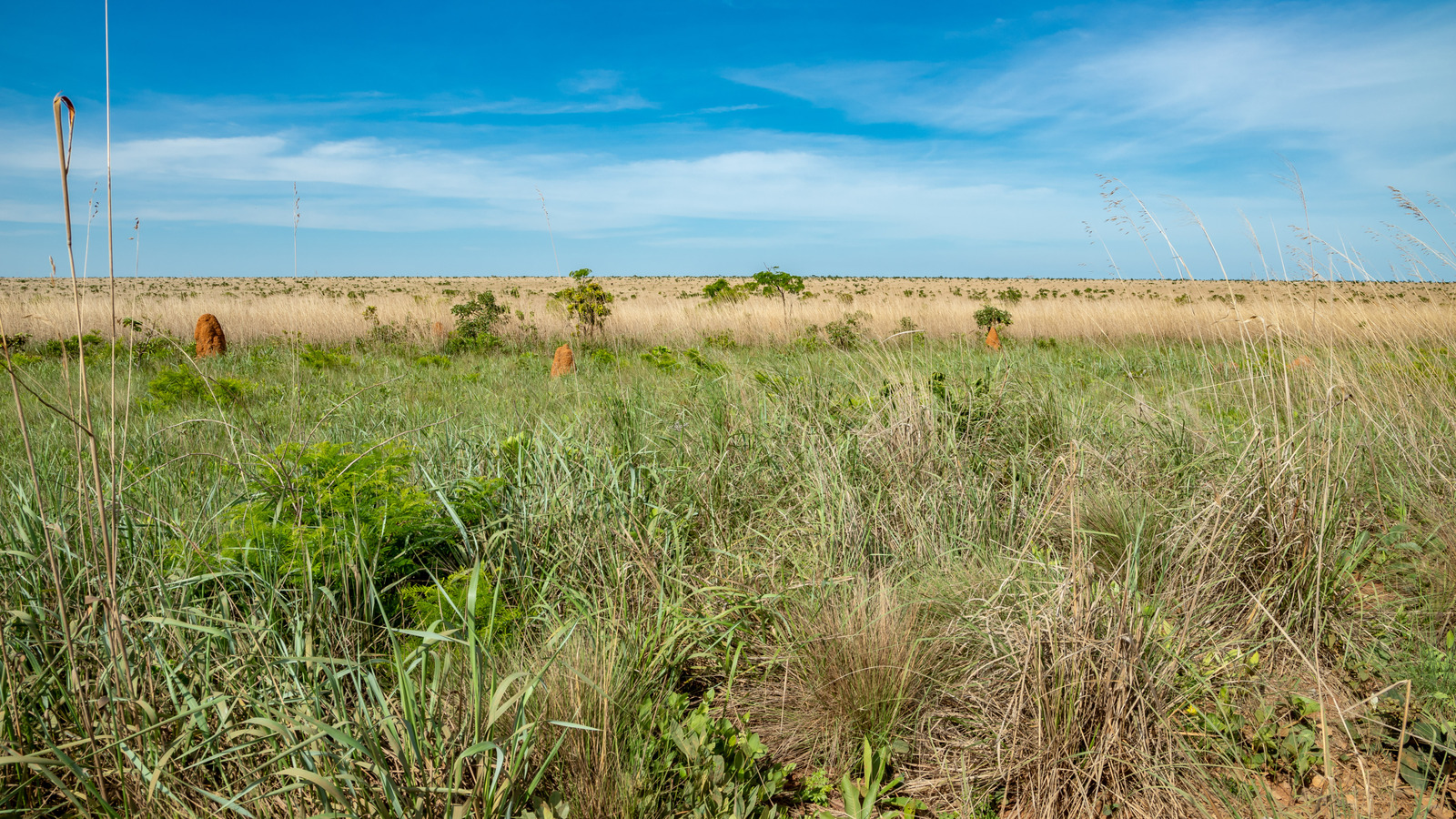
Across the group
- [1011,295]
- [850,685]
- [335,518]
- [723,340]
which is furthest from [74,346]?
[1011,295]

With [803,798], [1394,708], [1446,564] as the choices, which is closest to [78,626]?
[803,798]

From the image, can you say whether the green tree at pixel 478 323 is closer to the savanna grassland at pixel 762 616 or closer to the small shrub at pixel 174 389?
the small shrub at pixel 174 389

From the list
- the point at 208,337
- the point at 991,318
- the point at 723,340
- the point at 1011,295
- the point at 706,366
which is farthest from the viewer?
the point at 1011,295

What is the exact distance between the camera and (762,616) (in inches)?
90.9

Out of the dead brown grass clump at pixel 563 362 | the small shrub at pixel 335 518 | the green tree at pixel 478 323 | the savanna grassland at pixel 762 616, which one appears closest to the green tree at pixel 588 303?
the green tree at pixel 478 323

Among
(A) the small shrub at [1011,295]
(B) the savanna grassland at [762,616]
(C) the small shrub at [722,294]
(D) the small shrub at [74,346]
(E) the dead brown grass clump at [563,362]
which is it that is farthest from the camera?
(A) the small shrub at [1011,295]

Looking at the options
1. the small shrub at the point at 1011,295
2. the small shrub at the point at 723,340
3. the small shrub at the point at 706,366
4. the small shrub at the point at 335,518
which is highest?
the small shrub at the point at 1011,295

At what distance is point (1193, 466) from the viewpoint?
2.69m

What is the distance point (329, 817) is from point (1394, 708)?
2559 millimetres

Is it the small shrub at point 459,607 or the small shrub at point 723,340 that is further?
the small shrub at point 723,340

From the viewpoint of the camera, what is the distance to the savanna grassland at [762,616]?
150cm

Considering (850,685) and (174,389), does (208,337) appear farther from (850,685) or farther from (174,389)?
(850,685)

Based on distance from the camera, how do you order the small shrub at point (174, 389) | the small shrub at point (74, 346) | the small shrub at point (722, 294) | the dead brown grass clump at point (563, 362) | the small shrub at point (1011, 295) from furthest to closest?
the small shrub at point (1011, 295) → the small shrub at point (722, 294) → the small shrub at point (74, 346) → the dead brown grass clump at point (563, 362) → the small shrub at point (174, 389)

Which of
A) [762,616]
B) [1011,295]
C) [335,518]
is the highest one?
[1011,295]
